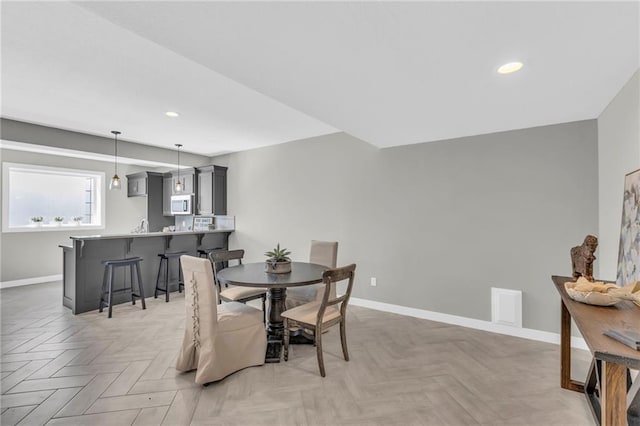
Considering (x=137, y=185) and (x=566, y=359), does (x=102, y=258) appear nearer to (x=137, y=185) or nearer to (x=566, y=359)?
(x=137, y=185)

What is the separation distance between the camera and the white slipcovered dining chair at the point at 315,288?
11.0 feet

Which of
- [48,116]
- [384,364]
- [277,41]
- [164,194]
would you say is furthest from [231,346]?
[164,194]

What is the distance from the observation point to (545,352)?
2918mm

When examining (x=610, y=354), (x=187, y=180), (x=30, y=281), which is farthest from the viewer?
(x=187, y=180)

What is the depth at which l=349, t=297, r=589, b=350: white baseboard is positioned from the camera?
312 centimetres

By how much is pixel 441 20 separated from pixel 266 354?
9.42 feet

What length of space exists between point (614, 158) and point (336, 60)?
98.0 inches

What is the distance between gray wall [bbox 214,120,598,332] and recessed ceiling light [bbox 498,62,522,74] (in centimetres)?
155

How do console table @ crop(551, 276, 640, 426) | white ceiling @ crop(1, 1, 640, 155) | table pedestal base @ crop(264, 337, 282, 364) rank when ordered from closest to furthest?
console table @ crop(551, 276, 640, 426) → white ceiling @ crop(1, 1, 640, 155) → table pedestal base @ crop(264, 337, 282, 364)

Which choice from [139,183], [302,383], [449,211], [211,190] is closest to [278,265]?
[302,383]

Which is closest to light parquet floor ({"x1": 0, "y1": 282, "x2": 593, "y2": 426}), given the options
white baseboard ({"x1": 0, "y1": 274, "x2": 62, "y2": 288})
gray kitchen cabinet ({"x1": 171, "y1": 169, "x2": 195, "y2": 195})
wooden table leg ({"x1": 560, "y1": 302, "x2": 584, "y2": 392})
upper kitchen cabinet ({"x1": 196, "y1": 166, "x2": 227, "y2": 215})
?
wooden table leg ({"x1": 560, "y1": 302, "x2": 584, "y2": 392})

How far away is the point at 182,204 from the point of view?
6.42 metres

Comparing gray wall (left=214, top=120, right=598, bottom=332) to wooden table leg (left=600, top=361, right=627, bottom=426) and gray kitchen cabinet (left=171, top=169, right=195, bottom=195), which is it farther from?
wooden table leg (left=600, top=361, right=627, bottom=426)

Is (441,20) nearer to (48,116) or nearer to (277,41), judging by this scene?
(277,41)
